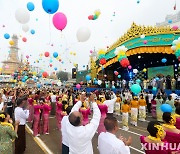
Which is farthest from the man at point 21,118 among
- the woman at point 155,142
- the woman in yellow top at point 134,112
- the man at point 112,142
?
the woman in yellow top at point 134,112

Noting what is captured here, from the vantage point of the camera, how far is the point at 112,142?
115 inches

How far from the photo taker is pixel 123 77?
28266 mm

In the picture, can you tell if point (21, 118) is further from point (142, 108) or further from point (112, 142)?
point (142, 108)

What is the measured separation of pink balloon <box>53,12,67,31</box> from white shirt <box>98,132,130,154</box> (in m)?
6.37

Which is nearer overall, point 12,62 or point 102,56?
point 102,56

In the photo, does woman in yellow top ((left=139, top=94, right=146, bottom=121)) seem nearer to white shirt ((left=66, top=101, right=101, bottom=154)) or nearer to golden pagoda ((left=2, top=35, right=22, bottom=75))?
white shirt ((left=66, top=101, right=101, bottom=154))

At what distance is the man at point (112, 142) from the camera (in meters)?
2.82

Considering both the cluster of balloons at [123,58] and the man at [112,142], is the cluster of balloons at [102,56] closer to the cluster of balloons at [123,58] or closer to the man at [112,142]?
the cluster of balloons at [123,58]

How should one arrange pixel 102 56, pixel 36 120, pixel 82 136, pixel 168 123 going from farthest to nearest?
pixel 102 56
pixel 36 120
pixel 168 123
pixel 82 136

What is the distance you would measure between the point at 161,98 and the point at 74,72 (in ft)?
83.8

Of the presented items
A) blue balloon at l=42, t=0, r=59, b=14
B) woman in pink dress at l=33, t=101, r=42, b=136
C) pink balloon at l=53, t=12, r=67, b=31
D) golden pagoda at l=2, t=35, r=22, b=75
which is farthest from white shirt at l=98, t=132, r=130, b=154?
golden pagoda at l=2, t=35, r=22, b=75

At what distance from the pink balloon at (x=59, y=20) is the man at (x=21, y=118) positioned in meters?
3.46

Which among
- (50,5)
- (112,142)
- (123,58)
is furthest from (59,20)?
(123,58)

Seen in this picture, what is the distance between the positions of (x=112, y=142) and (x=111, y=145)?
41 millimetres
